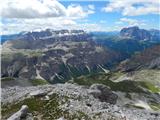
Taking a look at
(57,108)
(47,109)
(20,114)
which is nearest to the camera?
(20,114)

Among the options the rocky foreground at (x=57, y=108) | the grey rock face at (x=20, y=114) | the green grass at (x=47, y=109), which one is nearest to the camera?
the grey rock face at (x=20, y=114)

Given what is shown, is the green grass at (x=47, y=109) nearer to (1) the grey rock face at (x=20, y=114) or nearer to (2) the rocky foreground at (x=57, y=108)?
(2) the rocky foreground at (x=57, y=108)

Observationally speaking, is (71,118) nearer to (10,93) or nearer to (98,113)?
(98,113)

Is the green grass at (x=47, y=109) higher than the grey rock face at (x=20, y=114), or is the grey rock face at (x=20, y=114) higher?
the grey rock face at (x=20, y=114)

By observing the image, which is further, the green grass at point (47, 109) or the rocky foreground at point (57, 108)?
the green grass at point (47, 109)

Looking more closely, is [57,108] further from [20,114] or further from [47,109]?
[20,114]

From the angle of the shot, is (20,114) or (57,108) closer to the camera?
(20,114)

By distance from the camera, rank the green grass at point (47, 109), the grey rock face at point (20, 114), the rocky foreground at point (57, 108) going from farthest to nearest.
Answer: the green grass at point (47, 109), the rocky foreground at point (57, 108), the grey rock face at point (20, 114)

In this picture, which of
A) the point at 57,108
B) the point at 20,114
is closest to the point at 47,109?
the point at 57,108

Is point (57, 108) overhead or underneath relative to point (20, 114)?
underneath

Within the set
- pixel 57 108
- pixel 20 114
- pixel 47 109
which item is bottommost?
pixel 47 109

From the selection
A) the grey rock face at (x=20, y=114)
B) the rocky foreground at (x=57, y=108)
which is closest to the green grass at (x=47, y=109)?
the rocky foreground at (x=57, y=108)

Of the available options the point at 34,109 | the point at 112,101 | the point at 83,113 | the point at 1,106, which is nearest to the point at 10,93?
the point at 1,106

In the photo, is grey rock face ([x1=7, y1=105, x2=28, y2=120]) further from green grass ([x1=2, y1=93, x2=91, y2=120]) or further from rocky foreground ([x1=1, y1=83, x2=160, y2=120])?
green grass ([x1=2, y1=93, x2=91, y2=120])
